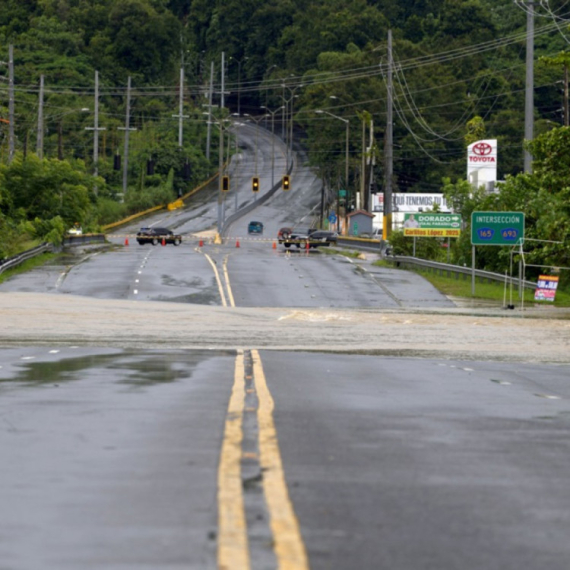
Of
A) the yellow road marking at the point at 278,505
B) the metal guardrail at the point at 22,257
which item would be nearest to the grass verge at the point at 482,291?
the metal guardrail at the point at 22,257

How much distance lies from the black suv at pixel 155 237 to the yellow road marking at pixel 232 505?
7961 cm

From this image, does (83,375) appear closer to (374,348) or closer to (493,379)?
(493,379)

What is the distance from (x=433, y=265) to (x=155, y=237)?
32.8 meters

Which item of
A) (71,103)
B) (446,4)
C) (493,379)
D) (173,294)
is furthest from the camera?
(446,4)

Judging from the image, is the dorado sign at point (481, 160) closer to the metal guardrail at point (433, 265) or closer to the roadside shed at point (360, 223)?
the metal guardrail at point (433, 265)

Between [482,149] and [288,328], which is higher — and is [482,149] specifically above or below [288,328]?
above

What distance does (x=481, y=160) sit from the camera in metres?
86.6

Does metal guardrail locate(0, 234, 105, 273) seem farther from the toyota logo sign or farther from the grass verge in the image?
the toyota logo sign

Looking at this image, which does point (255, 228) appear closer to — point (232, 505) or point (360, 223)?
point (360, 223)

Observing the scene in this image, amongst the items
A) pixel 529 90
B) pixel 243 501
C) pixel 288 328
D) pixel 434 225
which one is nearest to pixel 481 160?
pixel 434 225

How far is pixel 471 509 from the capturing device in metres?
8.01

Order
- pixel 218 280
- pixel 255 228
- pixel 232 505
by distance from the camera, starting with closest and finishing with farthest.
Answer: pixel 232 505, pixel 218 280, pixel 255 228

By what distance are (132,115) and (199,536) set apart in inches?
6807

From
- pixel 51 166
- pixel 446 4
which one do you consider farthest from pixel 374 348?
pixel 446 4
